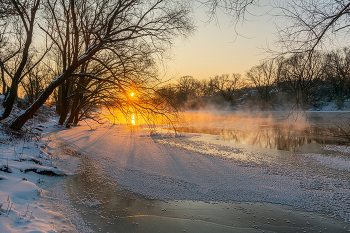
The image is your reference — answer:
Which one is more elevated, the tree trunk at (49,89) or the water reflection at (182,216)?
the tree trunk at (49,89)

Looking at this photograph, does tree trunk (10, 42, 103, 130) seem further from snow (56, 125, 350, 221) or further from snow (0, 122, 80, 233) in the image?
snow (0, 122, 80, 233)

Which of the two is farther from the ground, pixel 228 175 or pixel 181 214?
pixel 228 175

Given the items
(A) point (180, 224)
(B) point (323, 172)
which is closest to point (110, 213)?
(A) point (180, 224)

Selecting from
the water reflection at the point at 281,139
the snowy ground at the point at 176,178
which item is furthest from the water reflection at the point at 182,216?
the water reflection at the point at 281,139

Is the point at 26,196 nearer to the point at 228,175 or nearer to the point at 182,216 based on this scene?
the point at 182,216

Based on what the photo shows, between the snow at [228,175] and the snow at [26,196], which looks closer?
the snow at [26,196]

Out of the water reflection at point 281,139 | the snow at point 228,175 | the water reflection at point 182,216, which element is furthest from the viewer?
the water reflection at point 281,139

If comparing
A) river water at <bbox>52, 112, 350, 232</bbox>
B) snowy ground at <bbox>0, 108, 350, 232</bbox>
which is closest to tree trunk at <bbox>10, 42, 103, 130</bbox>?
snowy ground at <bbox>0, 108, 350, 232</bbox>

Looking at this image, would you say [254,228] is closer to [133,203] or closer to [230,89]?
[133,203]

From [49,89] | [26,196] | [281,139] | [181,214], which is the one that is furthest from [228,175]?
[49,89]

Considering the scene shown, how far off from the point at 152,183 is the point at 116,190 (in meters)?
0.79

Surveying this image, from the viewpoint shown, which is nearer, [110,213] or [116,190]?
[110,213]

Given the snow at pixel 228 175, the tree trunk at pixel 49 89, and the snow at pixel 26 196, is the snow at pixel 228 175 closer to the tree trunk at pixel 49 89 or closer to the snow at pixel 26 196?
the snow at pixel 26 196

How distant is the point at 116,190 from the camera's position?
4195 millimetres
